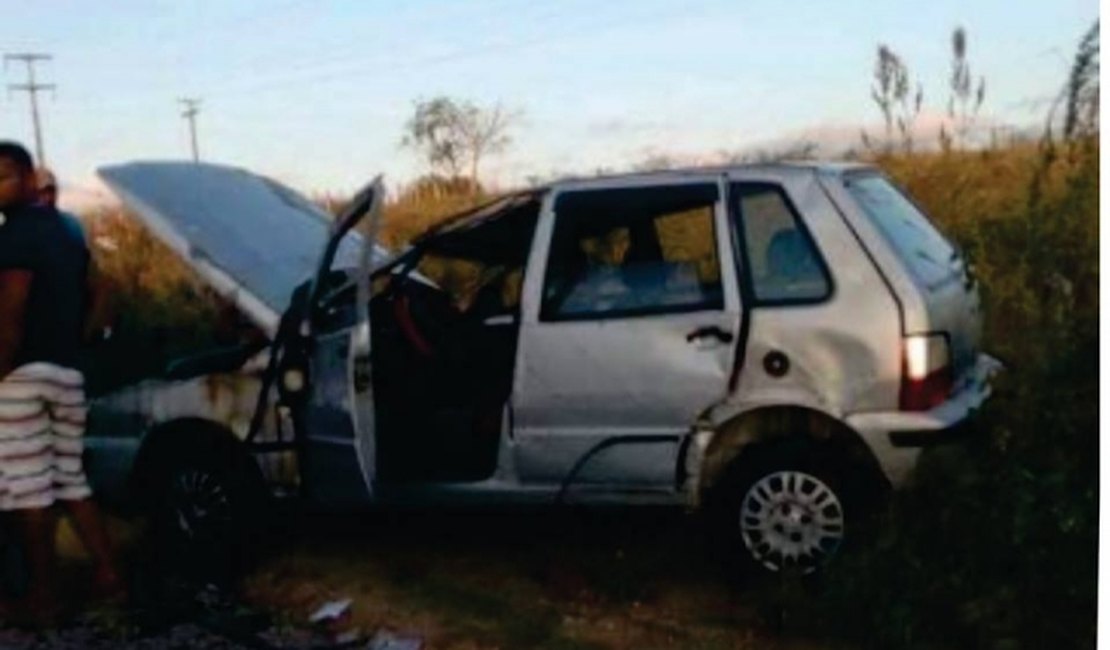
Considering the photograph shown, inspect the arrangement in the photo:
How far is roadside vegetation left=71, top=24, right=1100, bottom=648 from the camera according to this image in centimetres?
443

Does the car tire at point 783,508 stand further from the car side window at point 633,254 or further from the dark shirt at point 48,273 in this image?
the dark shirt at point 48,273

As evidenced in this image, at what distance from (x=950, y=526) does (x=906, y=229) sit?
128cm

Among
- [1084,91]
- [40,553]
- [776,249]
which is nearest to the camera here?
[1084,91]

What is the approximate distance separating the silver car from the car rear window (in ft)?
0.04

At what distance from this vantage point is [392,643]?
5.43 m

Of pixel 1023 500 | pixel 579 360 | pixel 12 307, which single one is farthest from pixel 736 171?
pixel 12 307

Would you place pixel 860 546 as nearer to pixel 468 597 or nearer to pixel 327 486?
pixel 468 597

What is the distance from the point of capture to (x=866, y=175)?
583 cm

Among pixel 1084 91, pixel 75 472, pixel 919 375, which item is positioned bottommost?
pixel 75 472

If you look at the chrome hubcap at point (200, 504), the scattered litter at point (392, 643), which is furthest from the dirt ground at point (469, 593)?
the chrome hubcap at point (200, 504)

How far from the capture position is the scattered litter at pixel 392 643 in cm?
538

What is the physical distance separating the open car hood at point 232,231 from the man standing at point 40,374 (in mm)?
332

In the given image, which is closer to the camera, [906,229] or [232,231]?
[906,229]

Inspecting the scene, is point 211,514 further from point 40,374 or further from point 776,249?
point 776,249
